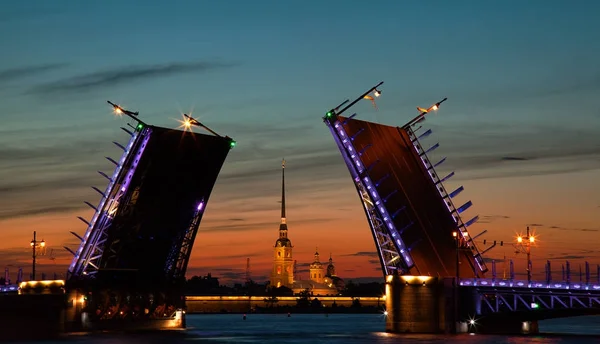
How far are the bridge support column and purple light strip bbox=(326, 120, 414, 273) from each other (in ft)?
4.73

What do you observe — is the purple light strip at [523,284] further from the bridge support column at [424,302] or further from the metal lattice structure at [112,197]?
the metal lattice structure at [112,197]

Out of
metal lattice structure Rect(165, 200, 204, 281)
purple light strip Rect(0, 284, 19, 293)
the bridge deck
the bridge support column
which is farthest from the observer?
purple light strip Rect(0, 284, 19, 293)

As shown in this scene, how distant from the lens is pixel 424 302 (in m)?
77.3

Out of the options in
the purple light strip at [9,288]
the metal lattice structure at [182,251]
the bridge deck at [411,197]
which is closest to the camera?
the bridge deck at [411,197]

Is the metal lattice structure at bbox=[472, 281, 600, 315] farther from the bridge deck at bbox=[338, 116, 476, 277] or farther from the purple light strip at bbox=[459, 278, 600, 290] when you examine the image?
the bridge deck at bbox=[338, 116, 476, 277]

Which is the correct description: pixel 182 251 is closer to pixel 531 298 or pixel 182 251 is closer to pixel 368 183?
pixel 368 183

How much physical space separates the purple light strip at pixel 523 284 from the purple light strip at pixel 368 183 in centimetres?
462

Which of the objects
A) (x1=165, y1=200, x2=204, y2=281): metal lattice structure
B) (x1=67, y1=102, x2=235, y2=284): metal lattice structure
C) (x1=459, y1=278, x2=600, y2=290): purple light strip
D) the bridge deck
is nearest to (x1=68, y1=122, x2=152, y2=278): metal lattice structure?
(x1=67, y1=102, x2=235, y2=284): metal lattice structure

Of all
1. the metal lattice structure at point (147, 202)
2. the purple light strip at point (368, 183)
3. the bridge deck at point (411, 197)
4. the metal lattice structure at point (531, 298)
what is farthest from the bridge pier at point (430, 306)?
the metal lattice structure at point (147, 202)

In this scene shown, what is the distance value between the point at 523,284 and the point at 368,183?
12.9 metres

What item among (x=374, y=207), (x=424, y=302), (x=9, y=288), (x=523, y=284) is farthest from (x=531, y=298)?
(x=9, y=288)

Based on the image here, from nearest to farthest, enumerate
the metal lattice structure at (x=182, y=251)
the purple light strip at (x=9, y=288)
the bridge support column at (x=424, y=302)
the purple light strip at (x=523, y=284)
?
the purple light strip at (x=523, y=284), the bridge support column at (x=424, y=302), the metal lattice structure at (x=182, y=251), the purple light strip at (x=9, y=288)

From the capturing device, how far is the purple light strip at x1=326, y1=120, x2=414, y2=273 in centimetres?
7712

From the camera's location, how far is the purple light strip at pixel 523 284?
73.0 meters
